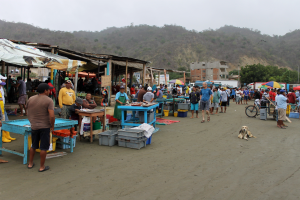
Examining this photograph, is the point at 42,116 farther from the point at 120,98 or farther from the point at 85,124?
the point at 120,98

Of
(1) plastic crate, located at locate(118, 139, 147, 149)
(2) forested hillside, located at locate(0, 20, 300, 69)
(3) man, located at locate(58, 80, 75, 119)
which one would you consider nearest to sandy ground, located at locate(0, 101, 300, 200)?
(1) plastic crate, located at locate(118, 139, 147, 149)

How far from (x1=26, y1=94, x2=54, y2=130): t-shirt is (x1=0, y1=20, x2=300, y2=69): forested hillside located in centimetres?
6222

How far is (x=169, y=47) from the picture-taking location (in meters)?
81.7

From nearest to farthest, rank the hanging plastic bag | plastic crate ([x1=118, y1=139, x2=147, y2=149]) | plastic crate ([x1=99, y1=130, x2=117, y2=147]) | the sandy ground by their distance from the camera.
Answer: the sandy ground, plastic crate ([x1=118, y1=139, x2=147, y2=149]), plastic crate ([x1=99, y1=130, x2=117, y2=147]), the hanging plastic bag

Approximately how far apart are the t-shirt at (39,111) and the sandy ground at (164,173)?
0.94m

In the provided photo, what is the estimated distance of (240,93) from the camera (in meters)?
26.0

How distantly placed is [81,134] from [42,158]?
241cm

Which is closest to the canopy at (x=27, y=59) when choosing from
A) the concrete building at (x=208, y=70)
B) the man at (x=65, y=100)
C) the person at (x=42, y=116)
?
the man at (x=65, y=100)

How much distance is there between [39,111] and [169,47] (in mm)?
80003

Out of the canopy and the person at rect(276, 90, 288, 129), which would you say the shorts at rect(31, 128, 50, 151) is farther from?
the person at rect(276, 90, 288, 129)

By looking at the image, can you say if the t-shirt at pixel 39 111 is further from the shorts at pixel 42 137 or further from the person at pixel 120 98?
the person at pixel 120 98

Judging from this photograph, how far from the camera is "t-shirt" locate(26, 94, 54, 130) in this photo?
449 cm

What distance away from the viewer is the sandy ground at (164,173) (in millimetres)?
3705

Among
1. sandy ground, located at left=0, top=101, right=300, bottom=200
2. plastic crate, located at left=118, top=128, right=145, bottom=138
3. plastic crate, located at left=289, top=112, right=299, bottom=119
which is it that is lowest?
sandy ground, located at left=0, top=101, right=300, bottom=200
